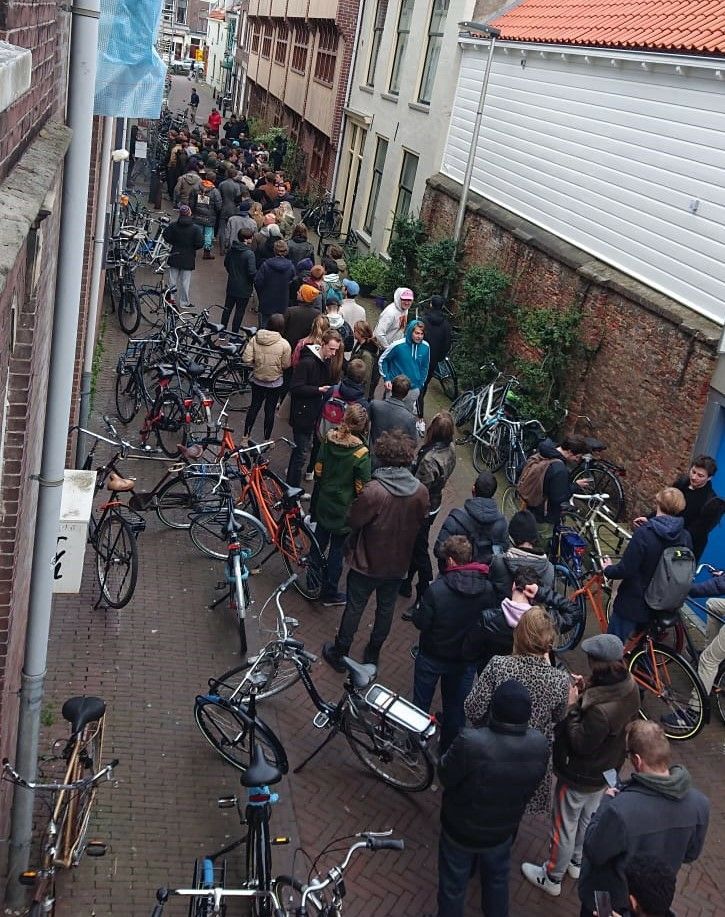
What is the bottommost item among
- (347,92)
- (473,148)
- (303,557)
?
(303,557)

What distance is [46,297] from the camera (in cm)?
455

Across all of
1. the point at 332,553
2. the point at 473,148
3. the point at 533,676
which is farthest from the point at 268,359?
the point at 473,148

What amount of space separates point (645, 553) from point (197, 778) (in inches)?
132

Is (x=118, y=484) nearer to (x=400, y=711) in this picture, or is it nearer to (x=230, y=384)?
(x=400, y=711)

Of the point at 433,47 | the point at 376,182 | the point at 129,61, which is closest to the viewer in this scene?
the point at 129,61

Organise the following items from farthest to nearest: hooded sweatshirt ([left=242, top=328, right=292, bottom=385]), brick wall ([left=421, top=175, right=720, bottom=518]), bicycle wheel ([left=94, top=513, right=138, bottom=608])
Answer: hooded sweatshirt ([left=242, top=328, right=292, bottom=385])
brick wall ([left=421, top=175, right=720, bottom=518])
bicycle wheel ([left=94, top=513, right=138, bottom=608])

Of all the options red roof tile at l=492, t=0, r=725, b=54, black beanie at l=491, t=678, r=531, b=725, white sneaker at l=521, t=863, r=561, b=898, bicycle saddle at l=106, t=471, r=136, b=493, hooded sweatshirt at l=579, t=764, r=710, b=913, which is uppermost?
red roof tile at l=492, t=0, r=725, b=54

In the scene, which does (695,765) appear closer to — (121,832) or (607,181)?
(121,832)

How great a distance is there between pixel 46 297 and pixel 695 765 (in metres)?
5.25

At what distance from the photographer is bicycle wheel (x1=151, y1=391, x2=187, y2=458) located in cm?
998

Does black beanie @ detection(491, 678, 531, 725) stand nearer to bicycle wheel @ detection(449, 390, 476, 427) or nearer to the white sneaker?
the white sneaker

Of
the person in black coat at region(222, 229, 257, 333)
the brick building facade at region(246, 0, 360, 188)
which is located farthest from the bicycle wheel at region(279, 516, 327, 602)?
the brick building facade at region(246, 0, 360, 188)

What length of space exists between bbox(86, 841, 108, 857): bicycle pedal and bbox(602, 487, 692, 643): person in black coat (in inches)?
153

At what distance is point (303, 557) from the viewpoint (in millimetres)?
8266
